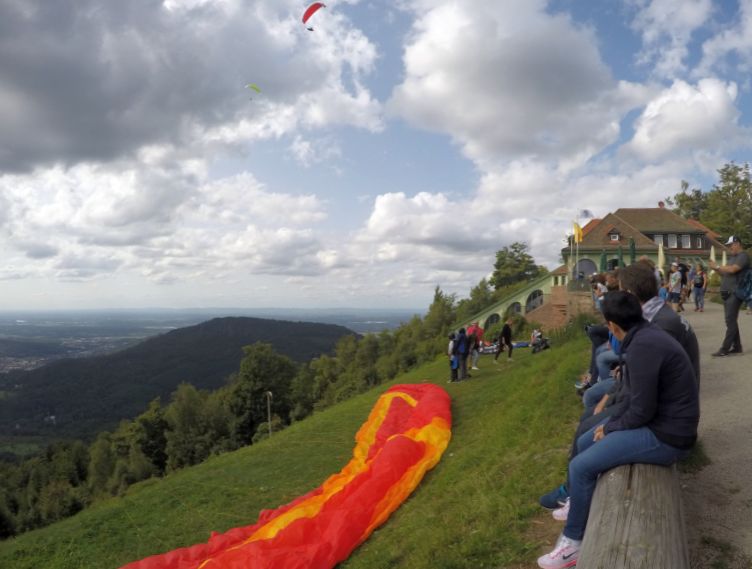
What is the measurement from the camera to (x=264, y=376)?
5703 centimetres

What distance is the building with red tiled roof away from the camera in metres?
42.2

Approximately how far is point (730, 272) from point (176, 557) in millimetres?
10648

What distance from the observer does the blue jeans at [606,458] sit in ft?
11.8

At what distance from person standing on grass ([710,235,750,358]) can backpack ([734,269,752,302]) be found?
51mm

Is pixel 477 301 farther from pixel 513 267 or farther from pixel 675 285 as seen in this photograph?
pixel 675 285

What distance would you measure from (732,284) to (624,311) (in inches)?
304

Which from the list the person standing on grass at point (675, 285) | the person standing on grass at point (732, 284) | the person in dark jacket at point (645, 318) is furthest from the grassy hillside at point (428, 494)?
the person standing on grass at point (675, 285)

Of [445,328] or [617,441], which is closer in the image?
[617,441]

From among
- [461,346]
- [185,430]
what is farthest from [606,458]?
[185,430]

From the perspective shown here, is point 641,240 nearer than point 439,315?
Yes

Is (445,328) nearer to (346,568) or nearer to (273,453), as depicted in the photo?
(273,453)

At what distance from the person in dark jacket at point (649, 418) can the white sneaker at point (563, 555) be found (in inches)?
3.7

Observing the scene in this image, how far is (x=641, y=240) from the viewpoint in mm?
43250

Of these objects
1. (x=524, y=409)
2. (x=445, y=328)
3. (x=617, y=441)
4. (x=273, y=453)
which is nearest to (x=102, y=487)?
(x=445, y=328)
